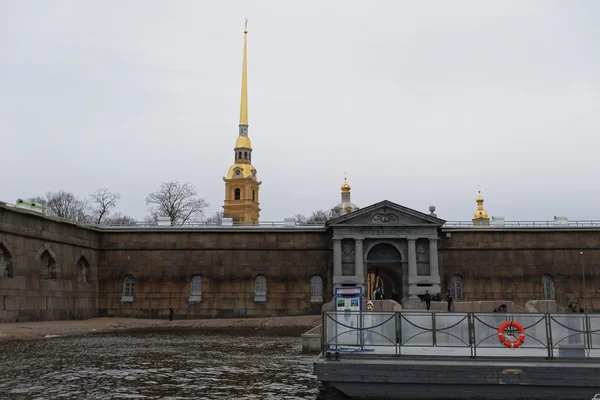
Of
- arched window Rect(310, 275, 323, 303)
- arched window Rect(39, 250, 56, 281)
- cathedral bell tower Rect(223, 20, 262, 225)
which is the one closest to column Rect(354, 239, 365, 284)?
arched window Rect(310, 275, 323, 303)

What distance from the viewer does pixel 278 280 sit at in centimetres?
5216

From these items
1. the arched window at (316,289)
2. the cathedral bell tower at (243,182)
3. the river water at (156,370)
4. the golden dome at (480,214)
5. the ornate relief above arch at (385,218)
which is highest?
the cathedral bell tower at (243,182)

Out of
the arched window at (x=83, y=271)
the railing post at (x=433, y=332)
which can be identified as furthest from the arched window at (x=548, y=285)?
the railing post at (x=433, y=332)

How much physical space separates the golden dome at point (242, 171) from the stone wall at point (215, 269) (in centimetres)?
6624

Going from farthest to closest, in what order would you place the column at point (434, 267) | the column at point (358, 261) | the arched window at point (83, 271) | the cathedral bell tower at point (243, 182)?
1. the cathedral bell tower at point (243, 182)
2. the column at point (358, 261)
3. the column at point (434, 267)
4. the arched window at point (83, 271)

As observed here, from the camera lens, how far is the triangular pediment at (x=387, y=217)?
163ft

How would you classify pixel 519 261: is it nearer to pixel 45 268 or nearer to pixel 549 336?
pixel 45 268

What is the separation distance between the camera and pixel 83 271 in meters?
49.6

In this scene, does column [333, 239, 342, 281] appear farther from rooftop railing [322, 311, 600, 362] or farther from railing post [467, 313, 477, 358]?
railing post [467, 313, 477, 358]

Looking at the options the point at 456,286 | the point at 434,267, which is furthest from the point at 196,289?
the point at 456,286

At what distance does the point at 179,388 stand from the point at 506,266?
132 feet

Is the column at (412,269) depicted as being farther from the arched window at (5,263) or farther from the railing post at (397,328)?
the railing post at (397,328)

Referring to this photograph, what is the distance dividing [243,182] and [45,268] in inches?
3000

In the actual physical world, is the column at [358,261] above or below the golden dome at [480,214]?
below
